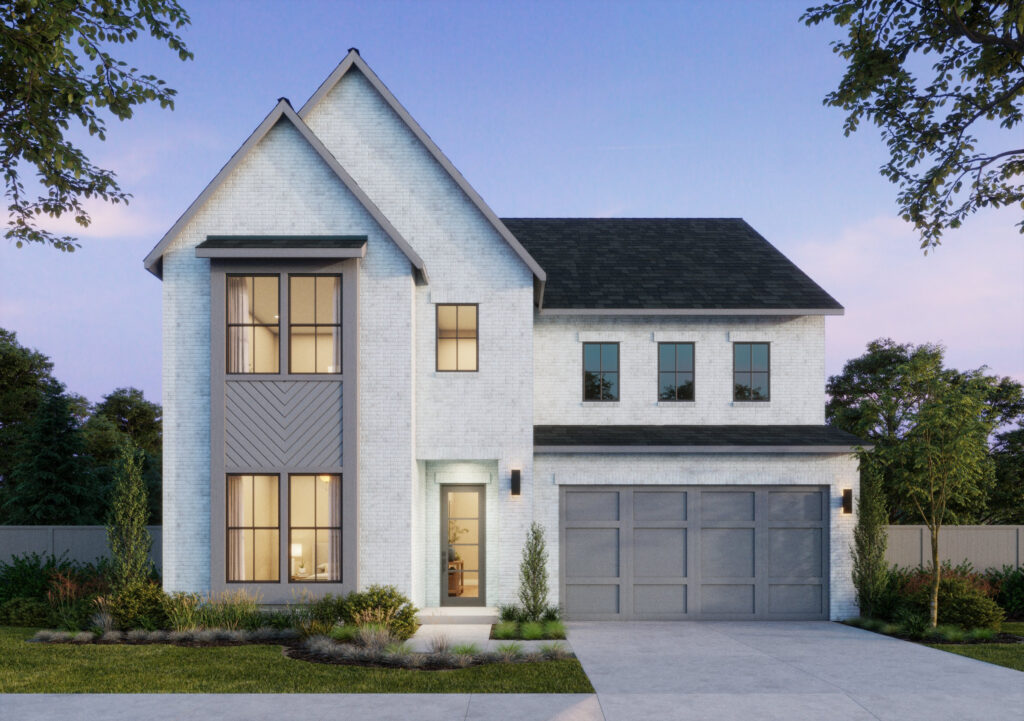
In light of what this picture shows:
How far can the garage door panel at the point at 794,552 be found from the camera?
1557 cm

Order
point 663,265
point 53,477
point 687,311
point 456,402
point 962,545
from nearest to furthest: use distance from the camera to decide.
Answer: point 456,402, point 687,311, point 962,545, point 663,265, point 53,477

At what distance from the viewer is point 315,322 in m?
13.9

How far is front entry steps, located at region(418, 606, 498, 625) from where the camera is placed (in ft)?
47.0

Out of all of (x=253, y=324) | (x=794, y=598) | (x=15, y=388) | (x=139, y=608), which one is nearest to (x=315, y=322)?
(x=253, y=324)

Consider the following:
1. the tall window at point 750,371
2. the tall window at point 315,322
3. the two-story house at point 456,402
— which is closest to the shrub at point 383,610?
the two-story house at point 456,402

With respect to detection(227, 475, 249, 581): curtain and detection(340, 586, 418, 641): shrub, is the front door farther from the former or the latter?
detection(227, 475, 249, 581): curtain

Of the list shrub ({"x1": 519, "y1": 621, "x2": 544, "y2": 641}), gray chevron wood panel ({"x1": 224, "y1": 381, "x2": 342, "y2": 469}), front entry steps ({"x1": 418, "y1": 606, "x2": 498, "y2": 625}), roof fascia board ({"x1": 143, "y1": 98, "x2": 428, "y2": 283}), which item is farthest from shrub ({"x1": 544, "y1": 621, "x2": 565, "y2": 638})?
roof fascia board ({"x1": 143, "y1": 98, "x2": 428, "y2": 283})

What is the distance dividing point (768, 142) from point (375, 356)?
17924 mm

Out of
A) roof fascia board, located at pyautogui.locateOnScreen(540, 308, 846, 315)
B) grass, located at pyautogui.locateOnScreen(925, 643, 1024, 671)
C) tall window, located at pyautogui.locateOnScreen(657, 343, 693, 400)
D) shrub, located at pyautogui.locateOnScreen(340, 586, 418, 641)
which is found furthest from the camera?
tall window, located at pyautogui.locateOnScreen(657, 343, 693, 400)

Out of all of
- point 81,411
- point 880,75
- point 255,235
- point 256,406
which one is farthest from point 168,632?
point 81,411

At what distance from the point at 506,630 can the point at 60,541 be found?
11.4 metres

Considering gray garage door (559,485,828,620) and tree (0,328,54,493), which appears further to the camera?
tree (0,328,54,493)

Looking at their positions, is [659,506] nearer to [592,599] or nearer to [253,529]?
[592,599]

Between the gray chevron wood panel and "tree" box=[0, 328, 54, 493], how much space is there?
28224 mm
